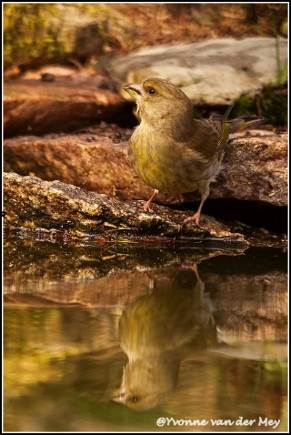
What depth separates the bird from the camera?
6.18 m

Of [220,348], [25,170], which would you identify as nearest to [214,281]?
[220,348]

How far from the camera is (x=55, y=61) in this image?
8.64 meters

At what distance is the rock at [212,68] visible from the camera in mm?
7602

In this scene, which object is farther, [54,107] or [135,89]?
[54,107]

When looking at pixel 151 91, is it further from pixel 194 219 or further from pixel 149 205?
pixel 194 219

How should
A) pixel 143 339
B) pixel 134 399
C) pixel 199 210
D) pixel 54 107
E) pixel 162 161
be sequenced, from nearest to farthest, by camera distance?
pixel 134 399 < pixel 143 339 < pixel 162 161 < pixel 199 210 < pixel 54 107

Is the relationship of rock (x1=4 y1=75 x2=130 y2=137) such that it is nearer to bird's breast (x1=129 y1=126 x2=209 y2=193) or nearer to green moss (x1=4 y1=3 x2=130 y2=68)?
green moss (x1=4 y1=3 x2=130 y2=68)

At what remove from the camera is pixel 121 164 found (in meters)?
6.87

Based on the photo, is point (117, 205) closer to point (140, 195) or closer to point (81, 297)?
point (140, 195)

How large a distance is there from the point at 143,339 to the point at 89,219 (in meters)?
2.22

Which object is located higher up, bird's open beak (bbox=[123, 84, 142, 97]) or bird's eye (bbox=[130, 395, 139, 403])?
bird's open beak (bbox=[123, 84, 142, 97])

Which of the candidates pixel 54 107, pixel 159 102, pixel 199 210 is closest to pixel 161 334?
pixel 199 210

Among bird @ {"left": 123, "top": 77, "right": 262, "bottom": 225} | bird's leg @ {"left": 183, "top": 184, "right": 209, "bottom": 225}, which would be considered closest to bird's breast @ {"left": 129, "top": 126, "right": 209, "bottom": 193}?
bird @ {"left": 123, "top": 77, "right": 262, "bottom": 225}

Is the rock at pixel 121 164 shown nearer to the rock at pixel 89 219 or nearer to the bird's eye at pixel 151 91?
the rock at pixel 89 219
